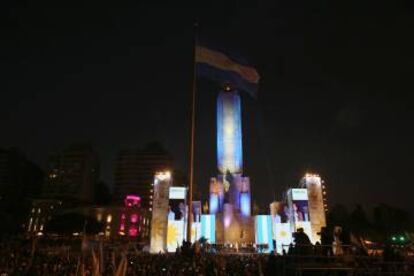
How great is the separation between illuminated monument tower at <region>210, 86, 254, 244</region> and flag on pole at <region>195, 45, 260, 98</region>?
38.9 metres

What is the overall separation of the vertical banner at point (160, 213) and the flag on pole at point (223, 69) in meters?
23.1

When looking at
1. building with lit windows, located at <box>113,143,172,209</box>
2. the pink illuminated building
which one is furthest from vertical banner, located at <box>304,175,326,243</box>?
building with lit windows, located at <box>113,143,172,209</box>

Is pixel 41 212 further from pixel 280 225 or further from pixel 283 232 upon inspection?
pixel 283 232

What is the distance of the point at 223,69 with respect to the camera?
25297mm

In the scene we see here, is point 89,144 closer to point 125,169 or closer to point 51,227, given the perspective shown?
point 125,169

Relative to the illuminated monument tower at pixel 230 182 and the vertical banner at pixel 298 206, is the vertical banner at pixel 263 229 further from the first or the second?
the vertical banner at pixel 298 206

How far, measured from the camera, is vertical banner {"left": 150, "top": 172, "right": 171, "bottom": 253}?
1748 inches

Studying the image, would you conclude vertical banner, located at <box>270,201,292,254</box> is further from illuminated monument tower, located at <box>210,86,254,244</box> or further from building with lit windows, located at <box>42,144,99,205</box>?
building with lit windows, located at <box>42,144,99,205</box>

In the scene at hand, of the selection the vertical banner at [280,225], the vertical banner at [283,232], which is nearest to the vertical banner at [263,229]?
the vertical banner at [280,225]

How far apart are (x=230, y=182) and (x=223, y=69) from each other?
144ft

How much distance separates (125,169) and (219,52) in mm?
117381

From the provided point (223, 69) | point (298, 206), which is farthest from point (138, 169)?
point (223, 69)

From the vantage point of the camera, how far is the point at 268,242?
186 ft

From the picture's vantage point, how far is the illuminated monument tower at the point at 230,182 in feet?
200
